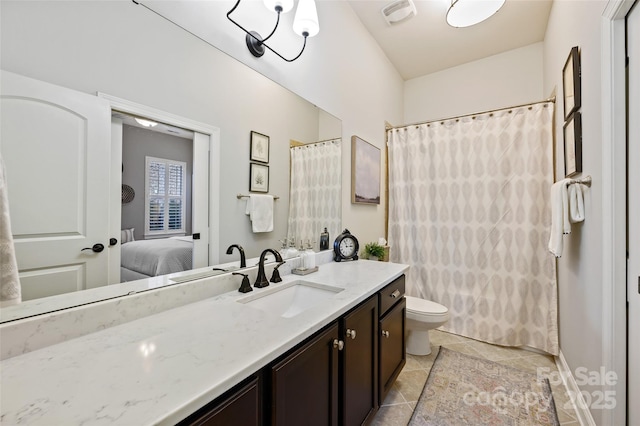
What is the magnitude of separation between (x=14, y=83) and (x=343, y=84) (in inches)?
76.6

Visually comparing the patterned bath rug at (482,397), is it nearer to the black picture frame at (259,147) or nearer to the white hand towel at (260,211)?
the white hand towel at (260,211)

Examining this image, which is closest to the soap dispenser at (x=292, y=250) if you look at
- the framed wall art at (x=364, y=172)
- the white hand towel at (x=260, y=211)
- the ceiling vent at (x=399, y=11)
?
the white hand towel at (x=260, y=211)

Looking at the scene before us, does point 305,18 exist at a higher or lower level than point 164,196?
higher

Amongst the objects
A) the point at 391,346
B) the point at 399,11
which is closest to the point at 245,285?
the point at 391,346

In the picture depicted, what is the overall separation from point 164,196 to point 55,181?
0.31 meters

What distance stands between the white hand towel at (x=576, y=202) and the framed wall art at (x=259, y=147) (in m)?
1.71

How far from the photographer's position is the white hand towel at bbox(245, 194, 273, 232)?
4.56ft

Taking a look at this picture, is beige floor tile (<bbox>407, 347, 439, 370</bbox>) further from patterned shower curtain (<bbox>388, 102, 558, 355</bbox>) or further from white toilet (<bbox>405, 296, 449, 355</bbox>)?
patterned shower curtain (<bbox>388, 102, 558, 355</bbox>)

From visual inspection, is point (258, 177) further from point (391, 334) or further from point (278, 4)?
point (391, 334)

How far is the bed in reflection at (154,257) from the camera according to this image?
924 mm

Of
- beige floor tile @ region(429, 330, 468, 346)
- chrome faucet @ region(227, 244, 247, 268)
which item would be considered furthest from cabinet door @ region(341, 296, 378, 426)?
beige floor tile @ region(429, 330, 468, 346)

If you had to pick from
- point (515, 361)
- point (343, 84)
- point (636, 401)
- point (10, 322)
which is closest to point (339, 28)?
point (343, 84)

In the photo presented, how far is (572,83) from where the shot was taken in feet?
5.01

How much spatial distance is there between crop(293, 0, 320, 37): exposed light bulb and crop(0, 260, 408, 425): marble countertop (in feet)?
5.08
